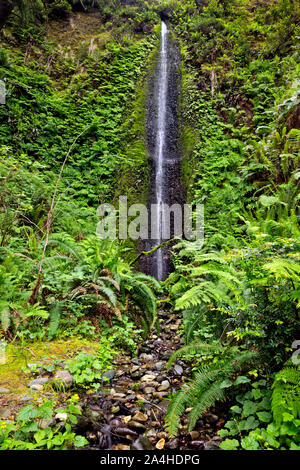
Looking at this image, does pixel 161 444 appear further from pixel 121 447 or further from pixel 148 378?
pixel 148 378

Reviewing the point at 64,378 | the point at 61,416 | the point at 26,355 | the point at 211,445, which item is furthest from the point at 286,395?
the point at 26,355

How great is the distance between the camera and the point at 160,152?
853 cm

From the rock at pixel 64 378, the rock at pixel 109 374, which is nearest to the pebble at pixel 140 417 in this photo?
the rock at pixel 109 374

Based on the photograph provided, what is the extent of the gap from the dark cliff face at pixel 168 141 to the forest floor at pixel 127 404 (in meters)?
3.95

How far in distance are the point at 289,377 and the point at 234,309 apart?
608 millimetres

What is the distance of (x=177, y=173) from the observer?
8102mm

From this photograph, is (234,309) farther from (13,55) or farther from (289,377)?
(13,55)

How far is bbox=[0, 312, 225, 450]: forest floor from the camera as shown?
1809 mm

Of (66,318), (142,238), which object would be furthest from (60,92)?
(66,318)

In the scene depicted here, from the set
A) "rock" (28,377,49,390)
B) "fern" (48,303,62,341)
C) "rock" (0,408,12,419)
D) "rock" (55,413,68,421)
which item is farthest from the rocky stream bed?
"fern" (48,303,62,341)

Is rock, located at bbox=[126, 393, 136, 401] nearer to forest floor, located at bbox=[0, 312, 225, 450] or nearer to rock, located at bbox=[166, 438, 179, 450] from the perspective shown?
forest floor, located at bbox=[0, 312, 225, 450]

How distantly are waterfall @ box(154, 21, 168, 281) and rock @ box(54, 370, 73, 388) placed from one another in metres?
4.62

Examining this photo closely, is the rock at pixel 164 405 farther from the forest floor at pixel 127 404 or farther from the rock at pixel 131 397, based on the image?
the rock at pixel 131 397

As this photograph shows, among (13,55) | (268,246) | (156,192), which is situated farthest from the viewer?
(13,55)
